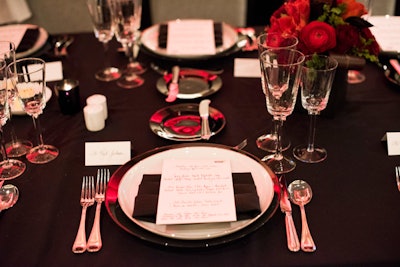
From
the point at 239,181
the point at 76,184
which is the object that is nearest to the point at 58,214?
the point at 76,184

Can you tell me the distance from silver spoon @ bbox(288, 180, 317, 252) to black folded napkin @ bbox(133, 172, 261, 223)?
9 centimetres

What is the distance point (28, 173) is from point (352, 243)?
0.70 metres

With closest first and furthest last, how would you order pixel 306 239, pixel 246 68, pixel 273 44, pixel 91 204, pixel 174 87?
pixel 306 239 < pixel 91 204 < pixel 273 44 < pixel 174 87 < pixel 246 68

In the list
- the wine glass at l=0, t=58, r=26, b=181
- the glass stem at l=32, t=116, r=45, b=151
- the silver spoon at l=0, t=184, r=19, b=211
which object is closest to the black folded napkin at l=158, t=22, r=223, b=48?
the glass stem at l=32, t=116, r=45, b=151

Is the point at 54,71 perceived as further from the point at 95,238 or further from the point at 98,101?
the point at 95,238

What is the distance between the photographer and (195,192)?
1036 mm

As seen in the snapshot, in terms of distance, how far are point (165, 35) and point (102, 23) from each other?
0.83ft

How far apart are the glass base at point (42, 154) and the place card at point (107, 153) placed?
84mm

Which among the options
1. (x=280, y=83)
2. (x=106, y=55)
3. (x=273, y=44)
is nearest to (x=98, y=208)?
(x=280, y=83)

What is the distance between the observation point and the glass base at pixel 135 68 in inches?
64.6

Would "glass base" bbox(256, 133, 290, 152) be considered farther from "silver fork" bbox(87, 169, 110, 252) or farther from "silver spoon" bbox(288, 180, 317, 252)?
"silver fork" bbox(87, 169, 110, 252)

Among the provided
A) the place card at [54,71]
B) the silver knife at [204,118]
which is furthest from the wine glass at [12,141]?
the silver knife at [204,118]

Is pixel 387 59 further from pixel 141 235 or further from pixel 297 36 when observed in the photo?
pixel 141 235

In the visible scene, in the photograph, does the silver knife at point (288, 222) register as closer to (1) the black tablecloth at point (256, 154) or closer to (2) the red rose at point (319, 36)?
(1) the black tablecloth at point (256, 154)
